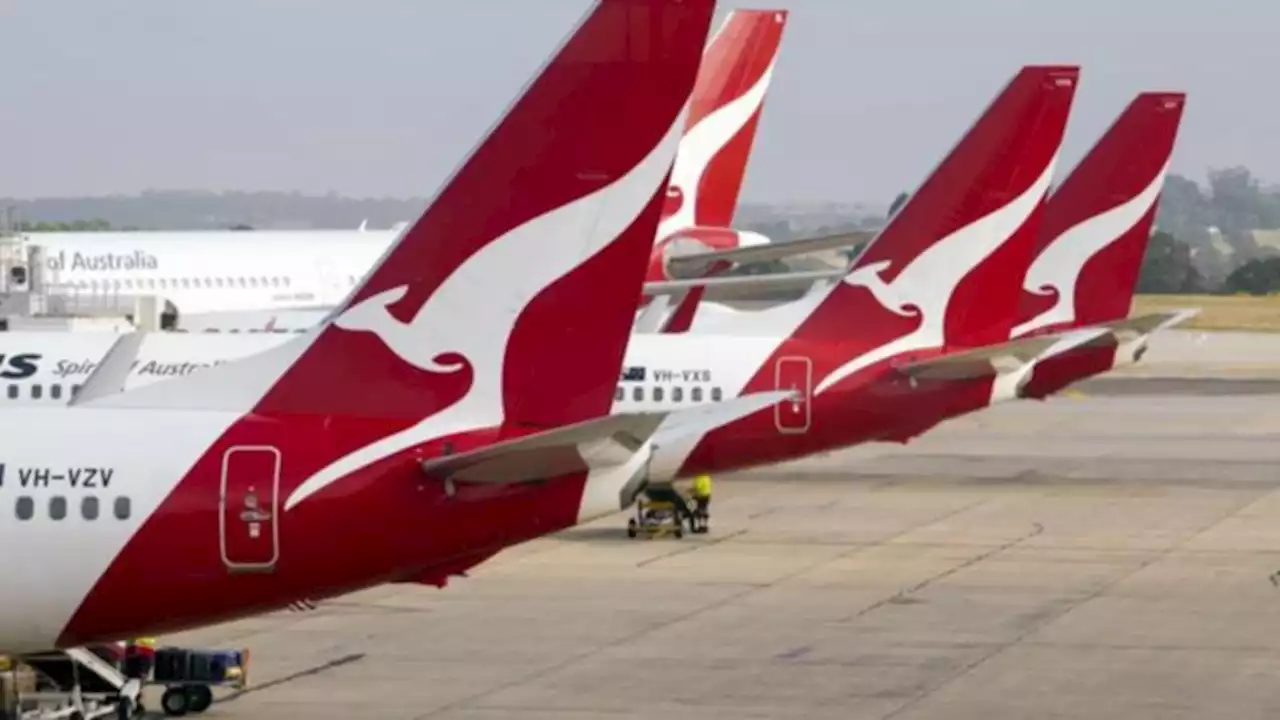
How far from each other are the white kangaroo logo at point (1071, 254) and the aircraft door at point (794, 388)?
11.1m

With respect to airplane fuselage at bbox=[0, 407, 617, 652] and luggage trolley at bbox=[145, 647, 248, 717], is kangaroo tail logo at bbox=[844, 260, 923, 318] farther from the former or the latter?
airplane fuselage at bbox=[0, 407, 617, 652]

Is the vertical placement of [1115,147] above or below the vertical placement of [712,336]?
above

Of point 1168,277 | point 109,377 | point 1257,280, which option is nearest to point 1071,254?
point 109,377

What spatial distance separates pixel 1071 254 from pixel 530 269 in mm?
31459

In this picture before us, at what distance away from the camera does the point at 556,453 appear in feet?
74.3

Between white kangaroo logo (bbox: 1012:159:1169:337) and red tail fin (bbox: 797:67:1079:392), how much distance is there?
365 inches

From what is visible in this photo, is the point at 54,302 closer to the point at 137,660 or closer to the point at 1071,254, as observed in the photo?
the point at 1071,254

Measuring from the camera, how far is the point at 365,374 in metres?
23.9

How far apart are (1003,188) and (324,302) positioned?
3875 cm

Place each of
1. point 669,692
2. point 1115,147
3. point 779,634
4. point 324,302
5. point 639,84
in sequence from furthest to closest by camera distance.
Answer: point 324,302, point 1115,147, point 779,634, point 669,692, point 639,84

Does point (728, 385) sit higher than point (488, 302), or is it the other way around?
point (488, 302)

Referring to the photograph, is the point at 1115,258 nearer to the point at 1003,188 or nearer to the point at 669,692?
the point at 1003,188

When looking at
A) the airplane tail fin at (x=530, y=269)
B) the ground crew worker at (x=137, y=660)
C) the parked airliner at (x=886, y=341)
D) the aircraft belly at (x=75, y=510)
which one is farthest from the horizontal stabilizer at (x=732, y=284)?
the aircraft belly at (x=75, y=510)

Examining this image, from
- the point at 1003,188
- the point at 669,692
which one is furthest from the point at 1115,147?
the point at 669,692
